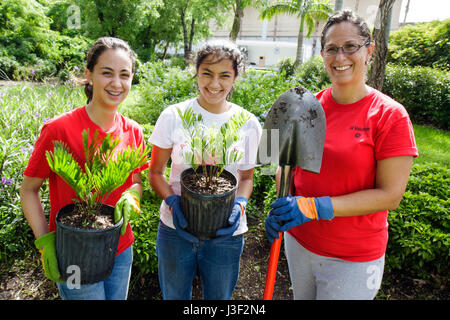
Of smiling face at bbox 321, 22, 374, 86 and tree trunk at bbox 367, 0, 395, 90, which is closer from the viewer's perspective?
smiling face at bbox 321, 22, 374, 86

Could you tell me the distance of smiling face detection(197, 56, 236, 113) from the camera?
1633mm

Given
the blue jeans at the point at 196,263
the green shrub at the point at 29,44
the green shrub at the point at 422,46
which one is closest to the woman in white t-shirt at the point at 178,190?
the blue jeans at the point at 196,263

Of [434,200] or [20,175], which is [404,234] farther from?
[20,175]

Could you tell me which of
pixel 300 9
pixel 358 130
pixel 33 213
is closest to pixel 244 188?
pixel 358 130

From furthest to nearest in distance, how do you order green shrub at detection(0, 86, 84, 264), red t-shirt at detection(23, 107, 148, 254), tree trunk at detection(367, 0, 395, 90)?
tree trunk at detection(367, 0, 395, 90), green shrub at detection(0, 86, 84, 264), red t-shirt at detection(23, 107, 148, 254)

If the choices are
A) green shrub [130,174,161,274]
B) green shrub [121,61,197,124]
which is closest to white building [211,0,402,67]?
green shrub [121,61,197,124]

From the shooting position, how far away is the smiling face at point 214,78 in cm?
163

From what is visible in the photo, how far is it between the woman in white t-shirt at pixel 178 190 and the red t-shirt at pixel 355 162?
1.33 feet

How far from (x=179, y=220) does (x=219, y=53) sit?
908mm

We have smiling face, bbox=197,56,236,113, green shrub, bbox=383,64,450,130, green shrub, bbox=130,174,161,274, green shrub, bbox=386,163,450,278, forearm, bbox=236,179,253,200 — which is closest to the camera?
smiling face, bbox=197,56,236,113

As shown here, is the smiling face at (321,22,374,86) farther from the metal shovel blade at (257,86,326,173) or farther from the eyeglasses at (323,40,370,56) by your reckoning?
the metal shovel blade at (257,86,326,173)

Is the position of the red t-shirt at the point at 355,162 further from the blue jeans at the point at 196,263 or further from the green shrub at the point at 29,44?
the green shrub at the point at 29,44

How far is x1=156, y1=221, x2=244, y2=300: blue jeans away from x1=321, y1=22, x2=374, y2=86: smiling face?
1.02 metres

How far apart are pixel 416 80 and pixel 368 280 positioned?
29.8 ft
